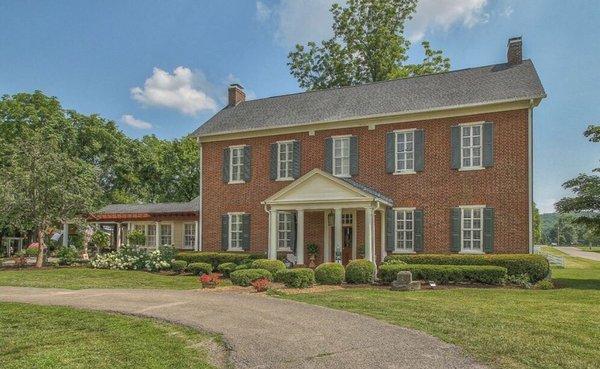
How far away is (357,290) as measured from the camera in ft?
45.1

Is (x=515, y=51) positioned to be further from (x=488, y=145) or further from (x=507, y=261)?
(x=507, y=261)

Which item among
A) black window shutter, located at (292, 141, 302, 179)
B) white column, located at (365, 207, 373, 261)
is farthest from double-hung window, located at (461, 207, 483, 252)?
black window shutter, located at (292, 141, 302, 179)

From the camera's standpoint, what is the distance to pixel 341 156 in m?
20.0

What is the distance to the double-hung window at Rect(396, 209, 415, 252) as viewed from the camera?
18188 millimetres

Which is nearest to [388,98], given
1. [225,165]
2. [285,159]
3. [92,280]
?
[285,159]

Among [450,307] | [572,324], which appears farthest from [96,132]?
[572,324]

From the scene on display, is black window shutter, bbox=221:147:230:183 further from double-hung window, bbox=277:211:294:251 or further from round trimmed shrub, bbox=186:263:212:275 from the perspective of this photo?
round trimmed shrub, bbox=186:263:212:275

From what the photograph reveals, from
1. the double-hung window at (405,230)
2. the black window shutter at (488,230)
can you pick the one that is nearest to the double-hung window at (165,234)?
the double-hung window at (405,230)

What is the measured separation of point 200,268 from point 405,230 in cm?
843

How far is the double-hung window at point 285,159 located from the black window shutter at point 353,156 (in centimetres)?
278

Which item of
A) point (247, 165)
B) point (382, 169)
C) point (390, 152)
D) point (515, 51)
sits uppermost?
point (515, 51)

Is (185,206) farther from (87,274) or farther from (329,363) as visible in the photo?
(329,363)

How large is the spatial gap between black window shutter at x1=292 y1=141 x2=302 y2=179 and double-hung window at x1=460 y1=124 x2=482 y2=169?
6832 mm

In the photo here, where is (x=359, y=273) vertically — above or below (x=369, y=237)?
below
